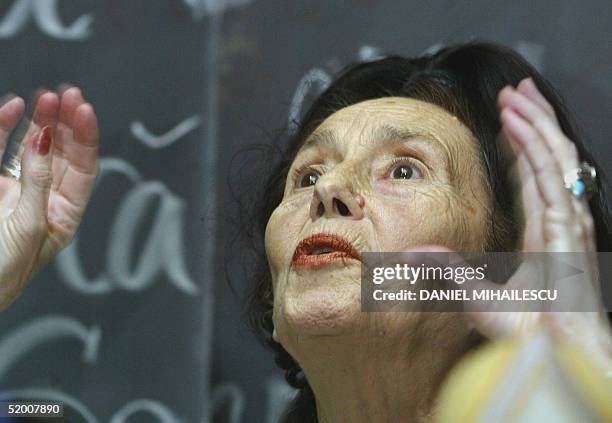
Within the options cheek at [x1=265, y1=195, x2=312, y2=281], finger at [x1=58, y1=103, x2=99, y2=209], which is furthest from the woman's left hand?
finger at [x1=58, y1=103, x2=99, y2=209]

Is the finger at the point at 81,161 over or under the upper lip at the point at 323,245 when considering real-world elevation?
over

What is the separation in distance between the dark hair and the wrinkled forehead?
3cm

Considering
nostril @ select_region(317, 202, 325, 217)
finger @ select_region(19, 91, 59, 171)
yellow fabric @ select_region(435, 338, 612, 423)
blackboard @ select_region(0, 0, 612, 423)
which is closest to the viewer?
yellow fabric @ select_region(435, 338, 612, 423)

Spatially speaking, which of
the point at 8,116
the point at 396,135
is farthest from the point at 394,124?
the point at 8,116

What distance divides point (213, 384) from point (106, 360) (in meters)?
0.19

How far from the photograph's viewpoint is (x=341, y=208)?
3.66ft

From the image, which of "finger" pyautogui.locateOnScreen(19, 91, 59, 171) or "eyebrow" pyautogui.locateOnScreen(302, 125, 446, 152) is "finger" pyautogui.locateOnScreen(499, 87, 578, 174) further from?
"finger" pyautogui.locateOnScreen(19, 91, 59, 171)

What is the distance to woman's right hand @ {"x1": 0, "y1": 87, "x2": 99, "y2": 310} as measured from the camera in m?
1.22

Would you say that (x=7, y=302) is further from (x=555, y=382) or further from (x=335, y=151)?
(x=555, y=382)

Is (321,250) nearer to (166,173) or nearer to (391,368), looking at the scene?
(391,368)

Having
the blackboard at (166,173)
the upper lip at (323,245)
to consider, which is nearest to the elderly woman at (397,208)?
the upper lip at (323,245)

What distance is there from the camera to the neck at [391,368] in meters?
1.10

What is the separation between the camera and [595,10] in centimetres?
152

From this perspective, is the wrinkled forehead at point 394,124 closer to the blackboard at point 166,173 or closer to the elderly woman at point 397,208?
the elderly woman at point 397,208
